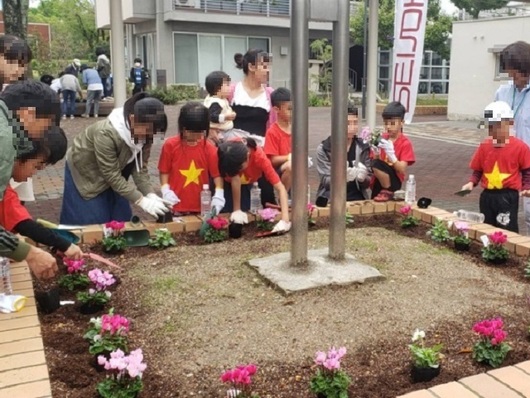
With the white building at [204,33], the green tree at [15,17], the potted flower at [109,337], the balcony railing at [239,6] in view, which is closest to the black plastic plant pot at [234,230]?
the potted flower at [109,337]

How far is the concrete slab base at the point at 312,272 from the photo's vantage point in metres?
3.10

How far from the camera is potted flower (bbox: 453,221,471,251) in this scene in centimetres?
378

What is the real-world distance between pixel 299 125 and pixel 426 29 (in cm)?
2545

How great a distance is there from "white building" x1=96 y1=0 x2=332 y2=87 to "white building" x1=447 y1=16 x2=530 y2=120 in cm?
769

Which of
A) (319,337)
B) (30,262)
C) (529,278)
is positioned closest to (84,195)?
(30,262)

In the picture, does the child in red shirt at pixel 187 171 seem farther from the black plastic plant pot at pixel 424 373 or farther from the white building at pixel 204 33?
the white building at pixel 204 33

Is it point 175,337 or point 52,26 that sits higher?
point 52,26

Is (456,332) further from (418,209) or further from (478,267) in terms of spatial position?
(418,209)

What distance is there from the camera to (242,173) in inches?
171

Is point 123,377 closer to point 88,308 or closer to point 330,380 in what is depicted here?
point 330,380

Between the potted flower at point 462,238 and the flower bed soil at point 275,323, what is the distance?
0.09m

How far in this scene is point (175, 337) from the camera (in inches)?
101

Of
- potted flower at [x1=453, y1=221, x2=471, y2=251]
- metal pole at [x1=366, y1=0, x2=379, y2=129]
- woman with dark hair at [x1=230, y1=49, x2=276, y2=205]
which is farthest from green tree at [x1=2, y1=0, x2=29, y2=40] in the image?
potted flower at [x1=453, y1=221, x2=471, y2=251]

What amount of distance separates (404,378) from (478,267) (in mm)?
1511
